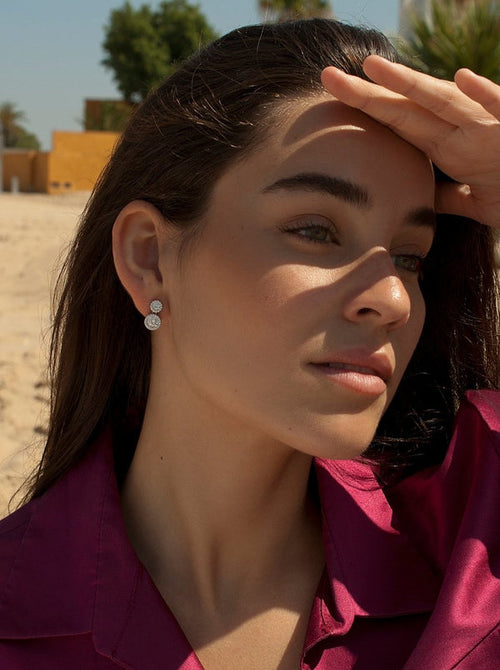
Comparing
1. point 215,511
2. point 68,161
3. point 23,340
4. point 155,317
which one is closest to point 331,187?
point 155,317

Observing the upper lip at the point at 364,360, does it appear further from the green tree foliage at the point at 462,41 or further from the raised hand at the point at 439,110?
the green tree foliage at the point at 462,41

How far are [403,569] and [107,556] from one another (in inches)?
26.1

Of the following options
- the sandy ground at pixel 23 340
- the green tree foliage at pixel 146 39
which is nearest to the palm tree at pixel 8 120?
the green tree foliage at pixel 146 39

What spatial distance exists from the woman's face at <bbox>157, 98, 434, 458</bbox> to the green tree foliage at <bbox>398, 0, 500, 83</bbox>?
8.84 metres

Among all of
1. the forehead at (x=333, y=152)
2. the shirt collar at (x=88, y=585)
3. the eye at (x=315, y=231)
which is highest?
the forehead at (x=333, y=152)

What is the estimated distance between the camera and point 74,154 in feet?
130

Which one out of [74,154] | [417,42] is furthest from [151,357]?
[74,154]

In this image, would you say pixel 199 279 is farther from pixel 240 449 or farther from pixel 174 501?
pixel 174 501

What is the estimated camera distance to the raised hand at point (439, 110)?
1.86 metres

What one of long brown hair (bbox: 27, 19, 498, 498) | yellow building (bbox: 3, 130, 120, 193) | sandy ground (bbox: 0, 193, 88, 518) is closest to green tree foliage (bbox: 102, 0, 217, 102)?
yellow building (bbox: 3, 130, 120, 193)

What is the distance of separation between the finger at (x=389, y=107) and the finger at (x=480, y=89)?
0.12 meters

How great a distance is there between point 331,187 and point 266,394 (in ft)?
1.49

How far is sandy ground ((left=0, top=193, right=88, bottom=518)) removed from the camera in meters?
4.60

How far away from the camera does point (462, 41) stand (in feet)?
34.2
